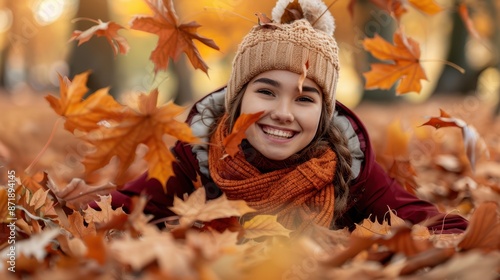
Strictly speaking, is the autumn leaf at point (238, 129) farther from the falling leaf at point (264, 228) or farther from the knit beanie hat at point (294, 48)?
the knit beanie hat at point (294, 48)

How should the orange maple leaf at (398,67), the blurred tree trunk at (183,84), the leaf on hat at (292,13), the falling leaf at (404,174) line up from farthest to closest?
the blurred tree trunk at (183,84) → the falling leaf at (404,174) → the orange maple leaf at (398,67) → the leaf on hat at (292,13)

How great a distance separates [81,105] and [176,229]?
1.74 ft

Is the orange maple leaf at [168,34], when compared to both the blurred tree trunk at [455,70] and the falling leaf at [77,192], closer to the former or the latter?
the falling leaf at [77,192]

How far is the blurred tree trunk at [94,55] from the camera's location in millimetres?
6586

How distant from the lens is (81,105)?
1.67 meters

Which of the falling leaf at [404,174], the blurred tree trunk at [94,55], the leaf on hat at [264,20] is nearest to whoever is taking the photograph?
the leaf on hat at [264,20]

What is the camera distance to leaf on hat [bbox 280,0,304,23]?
2.10 meters

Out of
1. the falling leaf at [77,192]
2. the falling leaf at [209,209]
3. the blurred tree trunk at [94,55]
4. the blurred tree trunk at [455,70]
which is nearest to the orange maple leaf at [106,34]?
the falling leaf at [77,192]

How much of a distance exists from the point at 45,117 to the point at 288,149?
7.51 metres

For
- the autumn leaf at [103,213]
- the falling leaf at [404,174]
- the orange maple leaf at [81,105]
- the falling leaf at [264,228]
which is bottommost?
the falling leaf at [404,174]

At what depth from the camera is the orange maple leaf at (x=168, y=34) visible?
1.79 metres

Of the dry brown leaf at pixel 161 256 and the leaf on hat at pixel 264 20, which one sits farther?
the leaf on hat at pixel 264 20

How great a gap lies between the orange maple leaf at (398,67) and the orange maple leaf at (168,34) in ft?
2.42

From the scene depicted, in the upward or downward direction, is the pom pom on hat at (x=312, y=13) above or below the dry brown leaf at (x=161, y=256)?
above
